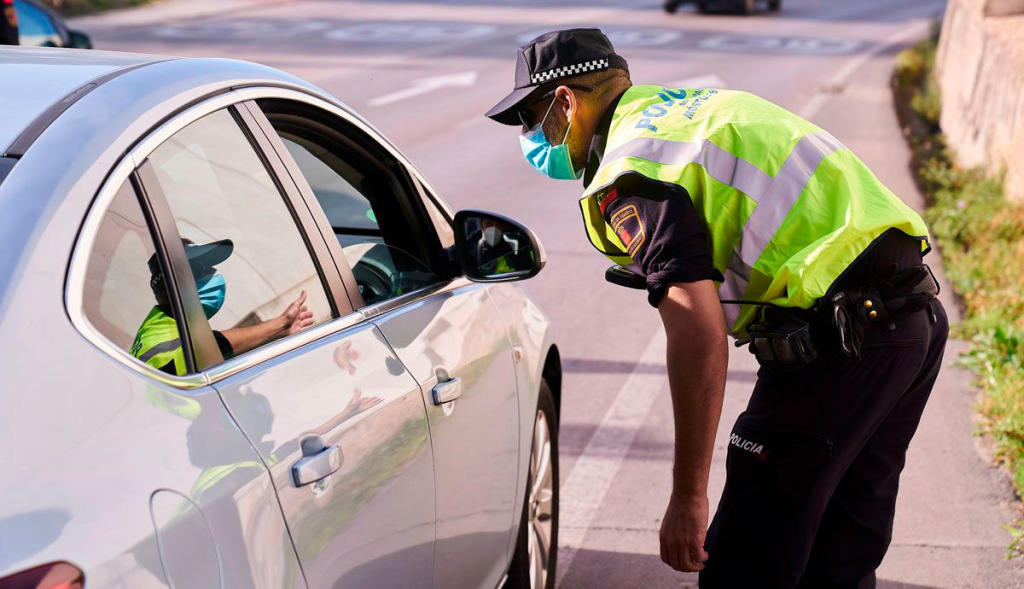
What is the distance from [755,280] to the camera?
9.33 ft

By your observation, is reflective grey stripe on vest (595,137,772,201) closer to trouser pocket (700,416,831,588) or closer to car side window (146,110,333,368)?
trouser pocket (700,416,831,588)

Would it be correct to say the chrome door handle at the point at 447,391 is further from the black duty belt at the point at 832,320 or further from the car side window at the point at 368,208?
the black duty belt at the point at 832,320

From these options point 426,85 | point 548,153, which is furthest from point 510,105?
point 426,85

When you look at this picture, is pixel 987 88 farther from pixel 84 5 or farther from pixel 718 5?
pixel 718 5

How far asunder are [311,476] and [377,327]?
0.59 meters

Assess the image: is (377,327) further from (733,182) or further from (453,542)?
(733,182)

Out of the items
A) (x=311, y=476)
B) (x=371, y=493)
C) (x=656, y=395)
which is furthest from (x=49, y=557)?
(x=656, y=395)

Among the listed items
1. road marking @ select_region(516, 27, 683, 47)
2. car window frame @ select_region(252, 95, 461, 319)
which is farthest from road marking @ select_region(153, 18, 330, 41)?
car window frame @ select_region(252, 95, 461, 319)

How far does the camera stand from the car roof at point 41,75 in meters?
2.12

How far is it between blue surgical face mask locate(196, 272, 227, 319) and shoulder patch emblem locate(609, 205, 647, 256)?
2.65 feet

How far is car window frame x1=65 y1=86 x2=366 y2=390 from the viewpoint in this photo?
6.28 ft

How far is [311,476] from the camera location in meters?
2.16

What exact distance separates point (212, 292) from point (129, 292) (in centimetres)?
29

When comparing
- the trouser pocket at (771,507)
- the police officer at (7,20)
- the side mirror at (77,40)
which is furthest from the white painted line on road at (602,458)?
the side mirror at (77,40)
